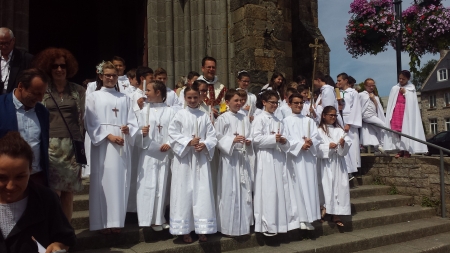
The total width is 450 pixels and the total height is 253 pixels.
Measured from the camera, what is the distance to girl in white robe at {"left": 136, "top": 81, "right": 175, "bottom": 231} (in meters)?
5.03

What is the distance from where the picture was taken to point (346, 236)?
233 inches

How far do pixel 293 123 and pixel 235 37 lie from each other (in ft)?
13.6

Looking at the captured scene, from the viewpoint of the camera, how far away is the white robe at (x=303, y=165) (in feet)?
18.9

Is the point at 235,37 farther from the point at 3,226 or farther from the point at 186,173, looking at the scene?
the point at 3,226

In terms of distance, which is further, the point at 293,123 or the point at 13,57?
the point at 293,123

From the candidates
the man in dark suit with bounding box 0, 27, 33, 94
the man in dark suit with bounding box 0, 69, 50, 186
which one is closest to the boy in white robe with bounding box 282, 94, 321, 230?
the man in dark suit with bounding box 0, 69, 50, 186

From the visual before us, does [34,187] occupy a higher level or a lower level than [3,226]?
higher

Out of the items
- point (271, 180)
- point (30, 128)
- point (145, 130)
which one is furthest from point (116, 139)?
point (271, 180)

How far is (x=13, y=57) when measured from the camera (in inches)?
169

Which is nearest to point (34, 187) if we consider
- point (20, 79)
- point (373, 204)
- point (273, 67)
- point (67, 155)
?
point (20, 79)

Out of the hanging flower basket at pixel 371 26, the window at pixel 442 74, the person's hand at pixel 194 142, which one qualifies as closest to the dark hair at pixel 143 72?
the person's hand at pixel 194 142

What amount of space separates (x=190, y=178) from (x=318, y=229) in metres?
2.02

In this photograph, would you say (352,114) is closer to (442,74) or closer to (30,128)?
(30,128)

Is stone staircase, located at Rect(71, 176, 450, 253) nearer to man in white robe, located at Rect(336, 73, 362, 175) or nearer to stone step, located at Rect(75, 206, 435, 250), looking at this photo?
stone step, located at Rect(75, 206, 435, 250)
